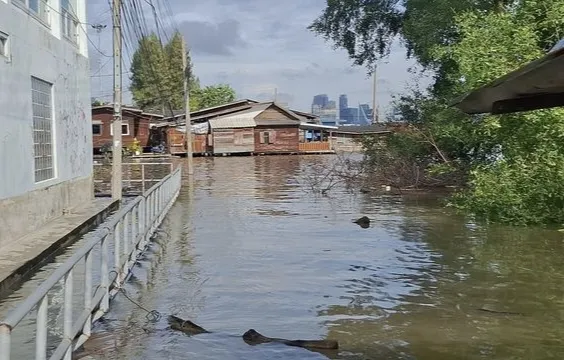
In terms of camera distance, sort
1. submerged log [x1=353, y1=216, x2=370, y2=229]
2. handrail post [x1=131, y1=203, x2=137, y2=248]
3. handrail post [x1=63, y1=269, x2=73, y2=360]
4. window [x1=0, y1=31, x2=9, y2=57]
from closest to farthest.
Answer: handrail post [x1=63, y1=269, x2=73, y2=360] < handrail post [x1=131, y1=203, x2=137, y2=248] < window [x1=0, y1=31, x2=9, y2=57] < submerged log [x1=353, y1=216, x2=370, y2=229]

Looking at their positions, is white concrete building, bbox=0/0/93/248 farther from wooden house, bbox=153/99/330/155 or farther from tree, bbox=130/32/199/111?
tree, bbox=130/32/199/111

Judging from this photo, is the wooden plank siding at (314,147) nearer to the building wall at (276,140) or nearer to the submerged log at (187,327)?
the building wall at (276,140)

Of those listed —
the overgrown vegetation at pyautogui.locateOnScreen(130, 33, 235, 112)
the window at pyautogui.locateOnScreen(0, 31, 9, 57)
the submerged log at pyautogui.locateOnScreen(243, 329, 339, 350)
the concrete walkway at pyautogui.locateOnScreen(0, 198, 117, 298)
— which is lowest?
the submerged log at pyautogui.locateOnScreen(243, 329, 339, 350)

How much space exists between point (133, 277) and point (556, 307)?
18.6ft

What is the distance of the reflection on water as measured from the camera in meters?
7.50

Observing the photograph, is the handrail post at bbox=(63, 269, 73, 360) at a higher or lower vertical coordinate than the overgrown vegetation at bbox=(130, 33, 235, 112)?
lower

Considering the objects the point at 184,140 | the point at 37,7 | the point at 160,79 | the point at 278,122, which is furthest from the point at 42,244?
the point at 160,79

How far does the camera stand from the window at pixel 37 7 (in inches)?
568

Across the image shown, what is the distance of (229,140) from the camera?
6378 centimetres

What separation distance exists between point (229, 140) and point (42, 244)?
50913mm

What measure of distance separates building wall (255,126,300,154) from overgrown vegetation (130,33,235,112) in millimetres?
23241

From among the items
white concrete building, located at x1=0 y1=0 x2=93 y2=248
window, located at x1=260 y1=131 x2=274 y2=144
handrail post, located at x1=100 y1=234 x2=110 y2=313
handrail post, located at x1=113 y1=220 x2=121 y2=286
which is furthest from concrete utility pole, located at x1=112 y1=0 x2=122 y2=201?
window, located at x1=260 y1=131 x2=274 y2=144

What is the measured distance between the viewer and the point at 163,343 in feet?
24.6

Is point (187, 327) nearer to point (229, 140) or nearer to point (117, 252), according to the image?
point (117, 252)
